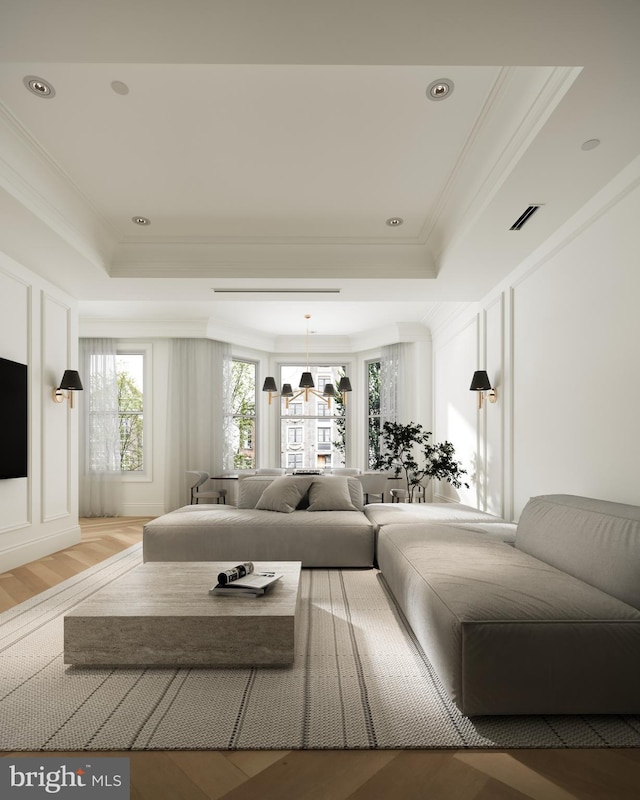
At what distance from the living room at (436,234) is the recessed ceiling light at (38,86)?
4cm

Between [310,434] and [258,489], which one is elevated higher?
[310,434]

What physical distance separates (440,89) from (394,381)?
18.1 ft

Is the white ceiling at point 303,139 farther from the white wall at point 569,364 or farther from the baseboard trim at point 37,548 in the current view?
the baseboard trim at point 37,548

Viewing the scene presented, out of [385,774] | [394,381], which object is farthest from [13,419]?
[394,381]

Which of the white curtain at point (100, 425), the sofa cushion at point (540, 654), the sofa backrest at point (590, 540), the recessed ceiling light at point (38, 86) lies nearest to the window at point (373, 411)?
the white curtain at point (100, 425)

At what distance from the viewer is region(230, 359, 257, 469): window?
7996 mm

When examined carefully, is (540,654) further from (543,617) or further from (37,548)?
(37,548)

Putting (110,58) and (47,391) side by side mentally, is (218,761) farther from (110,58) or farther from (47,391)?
(47,391)

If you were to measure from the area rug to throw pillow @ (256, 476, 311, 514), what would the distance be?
5.69ft

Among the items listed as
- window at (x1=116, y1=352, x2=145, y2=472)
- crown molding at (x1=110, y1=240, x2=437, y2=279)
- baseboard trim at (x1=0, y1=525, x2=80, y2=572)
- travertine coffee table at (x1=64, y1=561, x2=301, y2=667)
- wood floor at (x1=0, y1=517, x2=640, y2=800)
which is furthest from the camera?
window at (x1=116, y1=352, x2=145, y2=472)

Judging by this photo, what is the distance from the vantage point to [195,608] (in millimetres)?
2287

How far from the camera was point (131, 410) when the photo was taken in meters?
7.43

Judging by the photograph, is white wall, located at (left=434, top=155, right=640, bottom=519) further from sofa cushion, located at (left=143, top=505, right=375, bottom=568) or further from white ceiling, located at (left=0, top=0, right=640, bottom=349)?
sofa cushion, located at (left=143, top=505, right=375, bottom=568)

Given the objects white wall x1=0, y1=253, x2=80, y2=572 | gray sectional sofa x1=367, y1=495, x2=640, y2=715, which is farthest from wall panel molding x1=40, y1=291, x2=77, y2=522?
gray sectional sofa x1=367, y1=495, x2=640, y2=715
